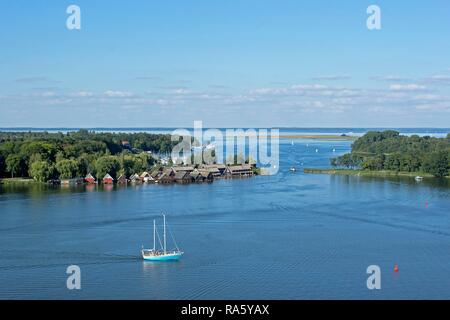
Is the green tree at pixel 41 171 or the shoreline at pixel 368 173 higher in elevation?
the green tree at pixel 41 171

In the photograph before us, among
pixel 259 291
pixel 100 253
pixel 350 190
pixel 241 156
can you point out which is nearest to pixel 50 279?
pixel 100 253

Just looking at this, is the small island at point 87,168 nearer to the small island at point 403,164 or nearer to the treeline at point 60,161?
the treeline at point 60,161

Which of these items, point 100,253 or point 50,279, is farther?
point 100,253

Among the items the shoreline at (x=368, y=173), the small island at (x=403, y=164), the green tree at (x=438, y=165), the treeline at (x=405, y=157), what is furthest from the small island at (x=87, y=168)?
the green tree at (x=438, y=165)

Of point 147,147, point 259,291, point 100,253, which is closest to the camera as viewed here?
point 259,291

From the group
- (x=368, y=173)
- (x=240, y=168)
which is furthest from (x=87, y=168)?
(x=368, y=173)
